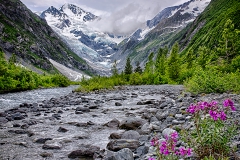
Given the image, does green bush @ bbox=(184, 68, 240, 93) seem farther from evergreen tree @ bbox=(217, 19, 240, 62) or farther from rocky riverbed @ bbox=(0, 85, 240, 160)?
evergreen tree @ bbox=(217, 19, 240, 62)

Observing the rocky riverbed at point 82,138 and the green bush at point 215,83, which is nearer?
the rocky riverbed at point 82,138

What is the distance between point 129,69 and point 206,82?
97.4 m

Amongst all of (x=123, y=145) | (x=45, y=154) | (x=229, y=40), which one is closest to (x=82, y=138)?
(x=45, y=154)

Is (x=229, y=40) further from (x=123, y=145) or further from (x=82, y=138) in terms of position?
(x=123, y=145)

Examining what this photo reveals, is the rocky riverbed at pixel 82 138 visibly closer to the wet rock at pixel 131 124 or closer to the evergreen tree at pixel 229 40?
the wet rock at pixel 131 124

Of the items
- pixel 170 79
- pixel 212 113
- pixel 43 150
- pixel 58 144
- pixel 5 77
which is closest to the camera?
pixel 212 113

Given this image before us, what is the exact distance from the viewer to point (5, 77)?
42719 millimetres

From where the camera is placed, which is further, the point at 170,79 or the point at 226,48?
the point at 170,79

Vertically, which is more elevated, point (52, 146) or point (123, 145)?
point (123, 145)

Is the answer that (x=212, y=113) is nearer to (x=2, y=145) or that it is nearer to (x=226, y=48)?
(x=2, y=145)

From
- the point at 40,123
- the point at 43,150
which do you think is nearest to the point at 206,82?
the point at 40,123

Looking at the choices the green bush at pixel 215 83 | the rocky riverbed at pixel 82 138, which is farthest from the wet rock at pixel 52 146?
the green bush at pixel 215 83

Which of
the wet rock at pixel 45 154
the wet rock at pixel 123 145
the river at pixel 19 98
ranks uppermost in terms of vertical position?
the river at pixel 19 98

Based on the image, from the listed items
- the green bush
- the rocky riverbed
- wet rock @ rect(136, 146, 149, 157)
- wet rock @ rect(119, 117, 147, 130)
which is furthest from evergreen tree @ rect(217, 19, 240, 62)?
wet rock @ rect(136, 146, 149, 157)
